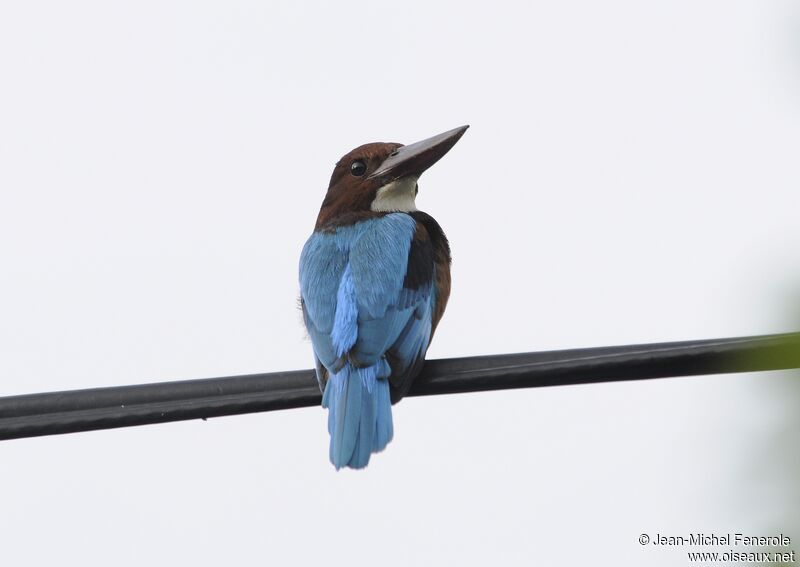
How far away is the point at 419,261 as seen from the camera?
5129mm

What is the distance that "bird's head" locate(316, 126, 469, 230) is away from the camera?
593 cm

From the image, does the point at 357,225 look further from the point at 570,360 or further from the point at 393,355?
the point at 570,360

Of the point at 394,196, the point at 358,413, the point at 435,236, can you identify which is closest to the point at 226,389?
the point at 358,413

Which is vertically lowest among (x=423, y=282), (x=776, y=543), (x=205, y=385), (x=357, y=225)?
(x=776, y=543)

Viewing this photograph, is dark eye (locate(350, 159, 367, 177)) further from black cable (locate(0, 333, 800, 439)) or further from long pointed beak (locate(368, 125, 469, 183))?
black cable (locate(0, 333, 800, 439))

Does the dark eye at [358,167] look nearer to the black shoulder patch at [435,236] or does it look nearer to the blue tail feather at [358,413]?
the black shoulder patch at [435,236]

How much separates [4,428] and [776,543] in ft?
9.46

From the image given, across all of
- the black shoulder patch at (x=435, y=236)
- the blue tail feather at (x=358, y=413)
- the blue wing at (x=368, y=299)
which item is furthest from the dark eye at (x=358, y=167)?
the blue tail feather at (x=358, y=413)

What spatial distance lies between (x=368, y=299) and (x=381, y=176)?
146 cm

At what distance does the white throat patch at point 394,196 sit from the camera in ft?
19.6

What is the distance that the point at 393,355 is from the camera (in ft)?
14.7

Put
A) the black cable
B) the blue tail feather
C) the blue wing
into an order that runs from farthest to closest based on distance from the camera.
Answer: the blue wing < the blue tail feather < the black cable

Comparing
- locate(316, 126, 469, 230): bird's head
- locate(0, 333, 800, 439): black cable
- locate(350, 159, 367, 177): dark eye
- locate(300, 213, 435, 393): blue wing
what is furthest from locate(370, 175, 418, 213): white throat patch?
locate(0, 333, 800, 439): black cable

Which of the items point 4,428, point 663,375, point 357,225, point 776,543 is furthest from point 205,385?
point 776,543
